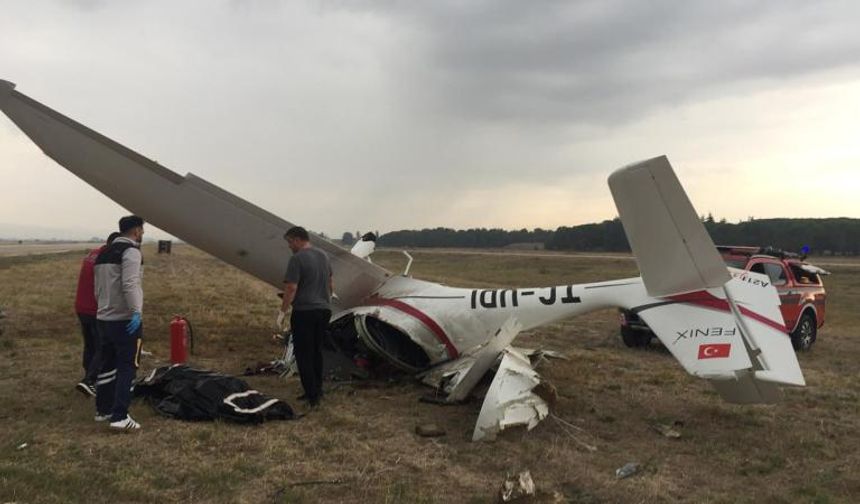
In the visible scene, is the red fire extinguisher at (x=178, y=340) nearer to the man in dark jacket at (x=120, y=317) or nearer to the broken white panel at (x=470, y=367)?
the man in dark jacket at (x=120, y=317)

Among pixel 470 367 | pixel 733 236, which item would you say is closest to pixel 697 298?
pixel 470 367

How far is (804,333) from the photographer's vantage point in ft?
39.3

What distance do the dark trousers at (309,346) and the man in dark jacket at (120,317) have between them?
5.38ft

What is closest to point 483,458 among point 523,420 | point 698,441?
point 523,420

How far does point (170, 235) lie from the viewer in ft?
29.4

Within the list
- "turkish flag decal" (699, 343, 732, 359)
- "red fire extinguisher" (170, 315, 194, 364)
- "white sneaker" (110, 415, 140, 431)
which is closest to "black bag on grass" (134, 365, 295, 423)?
"white sneaker" (110, 415, 140, 431)

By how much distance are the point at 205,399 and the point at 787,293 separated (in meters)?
11.1

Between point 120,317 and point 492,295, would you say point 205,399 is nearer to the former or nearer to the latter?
point 120,317

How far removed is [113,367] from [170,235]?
3668 millimetres

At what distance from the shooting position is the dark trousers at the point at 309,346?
6.52 meters

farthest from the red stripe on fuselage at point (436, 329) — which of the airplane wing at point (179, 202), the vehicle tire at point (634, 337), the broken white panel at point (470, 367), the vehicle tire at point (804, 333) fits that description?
the vehicle tire at point (804, 333)

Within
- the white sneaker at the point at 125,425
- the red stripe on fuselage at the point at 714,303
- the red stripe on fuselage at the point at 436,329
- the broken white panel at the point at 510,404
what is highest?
the red stripe on fuselage at the point at 714,303

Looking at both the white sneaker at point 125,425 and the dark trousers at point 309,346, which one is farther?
the dark trousers at point 309,346

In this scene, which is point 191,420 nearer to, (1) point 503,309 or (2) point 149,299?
(1) point 503,309
